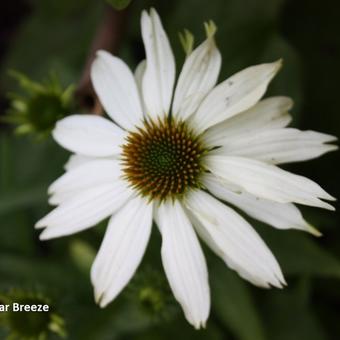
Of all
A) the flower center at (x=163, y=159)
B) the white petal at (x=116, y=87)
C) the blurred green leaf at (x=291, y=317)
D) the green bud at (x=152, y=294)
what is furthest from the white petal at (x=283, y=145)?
the blurred green leaf at (x=291, y=317)

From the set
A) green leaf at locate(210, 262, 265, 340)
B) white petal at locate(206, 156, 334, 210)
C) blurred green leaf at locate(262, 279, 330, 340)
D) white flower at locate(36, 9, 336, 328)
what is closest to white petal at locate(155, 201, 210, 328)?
white flower at locate(36, 9, 336, 328)

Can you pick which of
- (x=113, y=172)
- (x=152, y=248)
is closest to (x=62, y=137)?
(x=113, y=172)

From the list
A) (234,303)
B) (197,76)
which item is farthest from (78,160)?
(234,303)

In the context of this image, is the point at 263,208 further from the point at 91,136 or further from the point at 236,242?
the point at 91,136

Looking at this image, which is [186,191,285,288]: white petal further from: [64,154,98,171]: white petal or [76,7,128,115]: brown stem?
[76,7,128,115]: brown stem

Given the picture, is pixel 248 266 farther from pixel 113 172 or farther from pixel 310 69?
pixel 310 69

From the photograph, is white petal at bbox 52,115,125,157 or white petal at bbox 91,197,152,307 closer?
white petal at bbox 91,197,152,307

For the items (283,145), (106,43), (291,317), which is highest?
(283,145)
